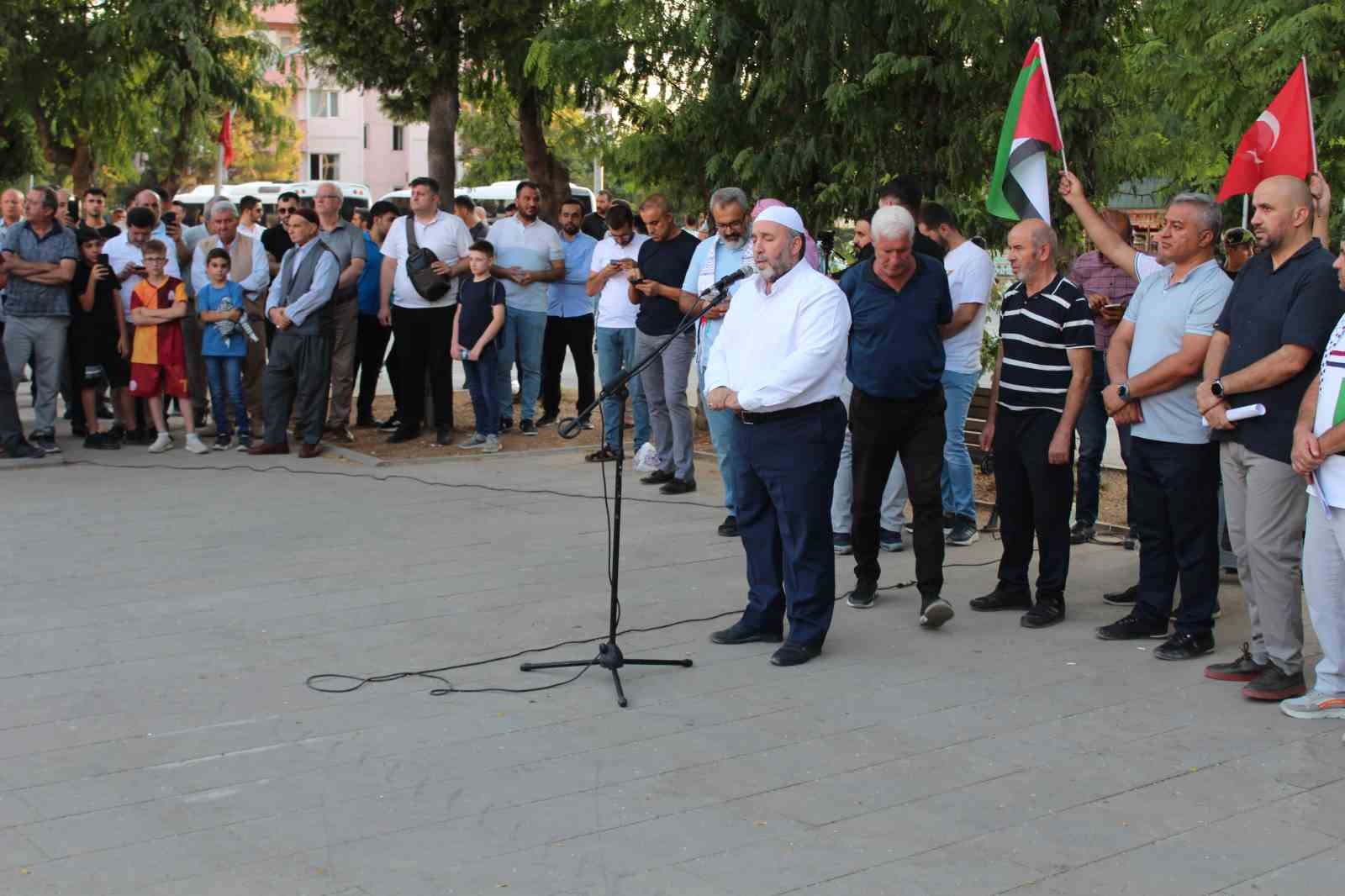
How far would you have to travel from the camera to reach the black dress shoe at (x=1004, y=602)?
7.76 meters

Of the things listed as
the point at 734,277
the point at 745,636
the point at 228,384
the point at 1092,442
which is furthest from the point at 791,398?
the point at 228,384

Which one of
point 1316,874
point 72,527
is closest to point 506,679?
point 1316,874

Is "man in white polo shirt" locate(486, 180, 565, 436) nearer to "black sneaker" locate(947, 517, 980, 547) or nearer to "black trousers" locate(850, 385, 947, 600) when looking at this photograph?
"black sneaker" locate(947, 517, 980, 547)

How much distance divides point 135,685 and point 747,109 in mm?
7290

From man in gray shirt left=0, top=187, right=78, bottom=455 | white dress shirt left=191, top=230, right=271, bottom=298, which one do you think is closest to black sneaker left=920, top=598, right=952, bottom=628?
white dress shirt left=191, top=230, right=271, bottom=298

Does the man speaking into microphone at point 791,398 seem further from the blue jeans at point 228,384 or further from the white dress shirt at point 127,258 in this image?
the white dress shirt at point 127,258

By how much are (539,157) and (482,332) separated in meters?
7.19

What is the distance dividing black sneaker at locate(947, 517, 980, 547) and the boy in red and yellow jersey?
6.42m

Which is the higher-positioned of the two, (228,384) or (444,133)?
(444,133)

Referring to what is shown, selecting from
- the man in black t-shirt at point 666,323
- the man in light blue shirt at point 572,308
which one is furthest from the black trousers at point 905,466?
the man in light blue shirt at point 572,308

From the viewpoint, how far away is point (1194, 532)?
6.95 metres

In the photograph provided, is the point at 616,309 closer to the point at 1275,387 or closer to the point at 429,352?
the point at 429,352

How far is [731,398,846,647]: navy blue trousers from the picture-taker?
673 cm

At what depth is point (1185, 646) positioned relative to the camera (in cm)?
689
